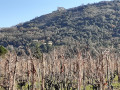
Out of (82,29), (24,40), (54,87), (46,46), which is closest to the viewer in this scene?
(54,87)

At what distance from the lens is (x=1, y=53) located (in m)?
55.3

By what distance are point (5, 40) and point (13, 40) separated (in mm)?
6965

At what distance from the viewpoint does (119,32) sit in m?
182

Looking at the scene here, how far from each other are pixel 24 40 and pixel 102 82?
143377mm

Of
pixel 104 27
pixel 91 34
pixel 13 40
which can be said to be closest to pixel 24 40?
pixel 13 40

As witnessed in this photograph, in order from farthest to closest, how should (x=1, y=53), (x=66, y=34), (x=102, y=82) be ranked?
(x=66, y=34) < (x=1, y=53) < (x=102, y=82)

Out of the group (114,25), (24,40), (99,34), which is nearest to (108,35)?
(99,34)

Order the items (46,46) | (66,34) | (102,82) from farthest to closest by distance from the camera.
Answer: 1. (66,34)
2. (46,46)
3. (102,82)

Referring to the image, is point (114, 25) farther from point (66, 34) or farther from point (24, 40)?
point (24, 40)

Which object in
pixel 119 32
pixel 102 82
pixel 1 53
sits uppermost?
pixel 102 82

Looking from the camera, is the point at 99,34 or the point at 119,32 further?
the point at 119,32

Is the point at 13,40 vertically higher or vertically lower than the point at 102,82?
lower

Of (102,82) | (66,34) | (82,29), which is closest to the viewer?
(102,82)

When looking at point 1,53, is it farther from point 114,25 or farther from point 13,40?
point 114,25
